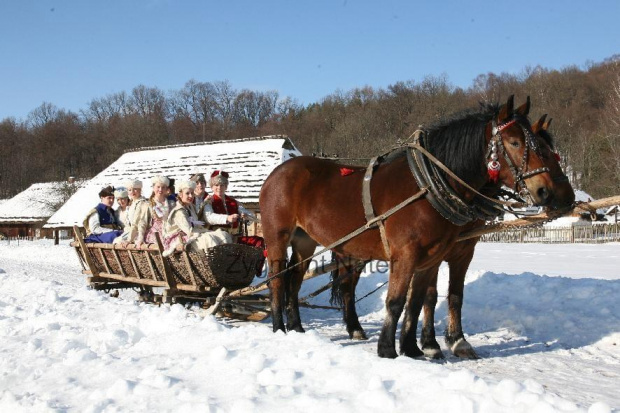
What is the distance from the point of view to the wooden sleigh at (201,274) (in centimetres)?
676

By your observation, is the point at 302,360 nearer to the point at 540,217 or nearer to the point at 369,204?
the point at 369,204

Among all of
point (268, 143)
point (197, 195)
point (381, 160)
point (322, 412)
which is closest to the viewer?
point (322, 412)

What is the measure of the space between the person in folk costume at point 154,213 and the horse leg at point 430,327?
3.67m

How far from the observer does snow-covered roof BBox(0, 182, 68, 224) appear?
4578cm

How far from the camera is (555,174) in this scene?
448 centimetres

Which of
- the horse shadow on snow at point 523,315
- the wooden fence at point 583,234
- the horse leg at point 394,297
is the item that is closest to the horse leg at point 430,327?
the horse shadow on snow at point 523,315

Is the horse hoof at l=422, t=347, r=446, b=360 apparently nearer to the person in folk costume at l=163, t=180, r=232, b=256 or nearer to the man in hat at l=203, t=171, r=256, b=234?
the person in folk costume at l=163, t=180, r=232, b=256

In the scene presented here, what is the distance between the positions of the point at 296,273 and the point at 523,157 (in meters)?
2.92

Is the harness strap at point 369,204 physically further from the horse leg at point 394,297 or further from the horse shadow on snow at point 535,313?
the horse shadow on snow at point 535,313

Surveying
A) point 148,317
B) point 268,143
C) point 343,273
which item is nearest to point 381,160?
point 343,273

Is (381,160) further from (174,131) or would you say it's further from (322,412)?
(174,131)

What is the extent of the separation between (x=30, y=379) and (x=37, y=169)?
73.8m

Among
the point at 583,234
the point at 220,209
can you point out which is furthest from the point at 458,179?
the point at 583,234

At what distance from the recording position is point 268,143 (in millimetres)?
26891
